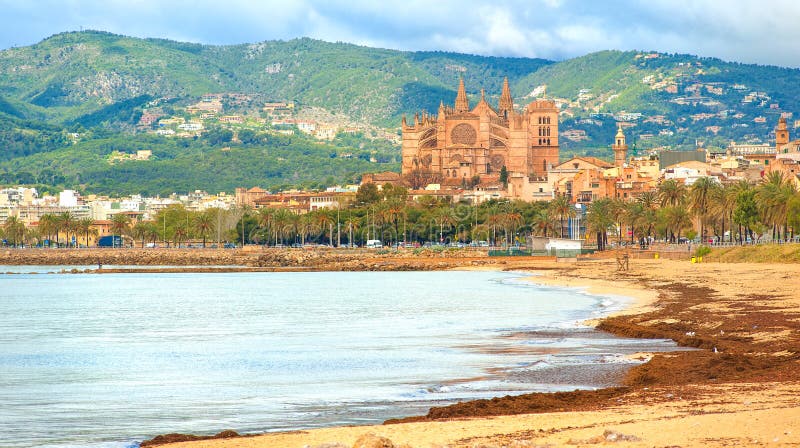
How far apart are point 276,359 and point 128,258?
113172mm

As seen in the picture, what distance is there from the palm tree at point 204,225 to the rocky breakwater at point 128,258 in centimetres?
1398

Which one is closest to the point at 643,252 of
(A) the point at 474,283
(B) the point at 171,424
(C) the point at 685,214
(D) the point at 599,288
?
(C) the point at 685,214

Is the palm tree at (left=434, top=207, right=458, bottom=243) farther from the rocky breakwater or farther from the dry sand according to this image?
the dry sand

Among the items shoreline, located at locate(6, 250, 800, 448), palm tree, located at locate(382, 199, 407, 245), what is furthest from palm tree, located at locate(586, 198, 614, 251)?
shoreline, located at locate(6, 250, 800, 448)

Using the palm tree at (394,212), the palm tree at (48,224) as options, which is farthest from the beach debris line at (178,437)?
the palm tree at (48,224)

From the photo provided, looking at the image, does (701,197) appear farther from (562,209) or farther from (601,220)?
(562,209)

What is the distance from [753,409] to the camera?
19703 millimetres

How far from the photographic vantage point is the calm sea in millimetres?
24641

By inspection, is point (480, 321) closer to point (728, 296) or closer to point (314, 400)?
point (728, 296)

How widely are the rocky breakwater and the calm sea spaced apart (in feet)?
226

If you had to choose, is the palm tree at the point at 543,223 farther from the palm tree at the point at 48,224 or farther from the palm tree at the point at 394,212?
the palm tree at the point at 48,224

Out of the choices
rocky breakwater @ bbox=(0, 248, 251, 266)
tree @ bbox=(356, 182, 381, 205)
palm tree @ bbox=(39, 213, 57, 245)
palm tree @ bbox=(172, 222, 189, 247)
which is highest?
tree @ bbox=(356, 182, 381, 205)

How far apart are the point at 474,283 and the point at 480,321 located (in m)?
35.9

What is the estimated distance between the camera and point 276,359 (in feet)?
118
